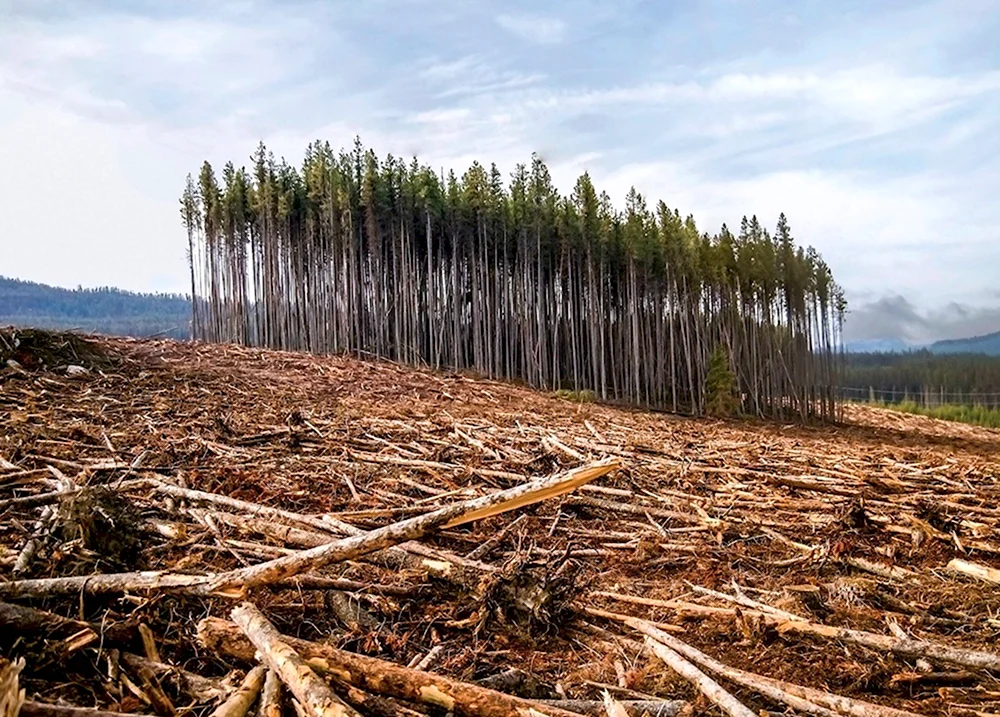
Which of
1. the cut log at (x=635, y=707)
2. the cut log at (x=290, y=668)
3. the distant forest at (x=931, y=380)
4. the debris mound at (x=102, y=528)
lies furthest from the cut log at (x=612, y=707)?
the distant forest at (x=931, y=380)

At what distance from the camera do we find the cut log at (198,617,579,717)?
2482 mm

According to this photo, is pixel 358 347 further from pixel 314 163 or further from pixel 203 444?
pixel 203 444

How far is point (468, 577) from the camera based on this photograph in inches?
146

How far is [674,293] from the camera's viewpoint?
26672mm

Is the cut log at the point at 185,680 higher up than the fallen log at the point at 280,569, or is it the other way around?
the fallen log at the point at 280,569

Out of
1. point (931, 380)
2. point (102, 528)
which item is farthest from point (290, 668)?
point (931, 380)

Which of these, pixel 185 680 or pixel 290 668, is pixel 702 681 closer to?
pixel 290 668

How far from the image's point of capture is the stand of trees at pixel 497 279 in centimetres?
2498

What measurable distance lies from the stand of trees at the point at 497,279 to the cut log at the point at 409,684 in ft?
67.5

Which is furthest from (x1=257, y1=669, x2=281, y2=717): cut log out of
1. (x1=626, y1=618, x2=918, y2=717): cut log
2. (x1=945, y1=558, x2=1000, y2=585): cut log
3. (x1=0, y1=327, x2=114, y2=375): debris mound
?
(x1=0, y1=327, x2=114, y2=375): debris mound

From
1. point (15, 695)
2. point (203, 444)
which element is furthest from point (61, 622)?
point (203, 444)

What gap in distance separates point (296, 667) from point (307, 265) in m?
24.9

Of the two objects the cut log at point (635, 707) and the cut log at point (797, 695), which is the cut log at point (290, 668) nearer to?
the cut log at point (635, 707)

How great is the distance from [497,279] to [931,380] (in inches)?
2277
